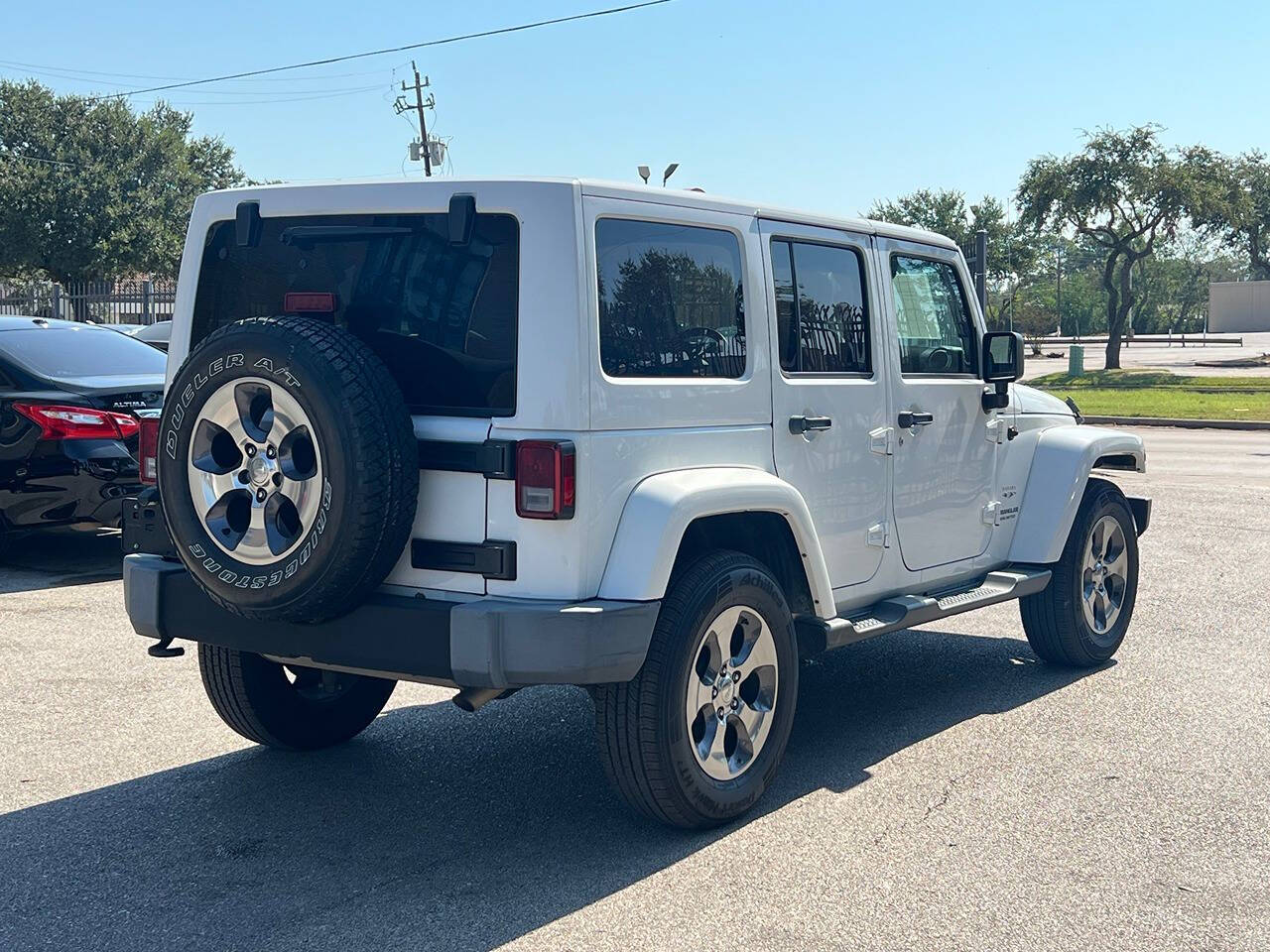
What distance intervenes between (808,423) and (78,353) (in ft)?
20.3

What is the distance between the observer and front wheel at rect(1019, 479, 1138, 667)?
255 inches

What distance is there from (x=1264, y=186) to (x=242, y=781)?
72.9m

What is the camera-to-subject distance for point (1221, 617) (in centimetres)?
768

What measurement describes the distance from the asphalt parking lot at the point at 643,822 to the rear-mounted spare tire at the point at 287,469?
878 mm

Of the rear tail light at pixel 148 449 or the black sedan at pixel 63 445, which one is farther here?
the black sedan at pixel 63 445

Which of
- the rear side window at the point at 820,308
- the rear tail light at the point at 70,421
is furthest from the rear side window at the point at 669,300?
the rear tail light at the point at 70,421

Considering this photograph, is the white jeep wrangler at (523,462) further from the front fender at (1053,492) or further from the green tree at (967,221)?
the green tree at (967,221)

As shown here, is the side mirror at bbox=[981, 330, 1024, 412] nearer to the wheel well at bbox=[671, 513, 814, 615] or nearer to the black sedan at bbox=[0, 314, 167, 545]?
the wheel well at bbox=[671, 513, 814, 615]

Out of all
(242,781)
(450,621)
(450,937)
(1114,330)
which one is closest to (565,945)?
(450,937)

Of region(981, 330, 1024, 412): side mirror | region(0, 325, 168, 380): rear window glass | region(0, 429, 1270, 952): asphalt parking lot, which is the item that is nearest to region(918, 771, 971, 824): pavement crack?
region(0, 429, 1270, 952): asphalt parking lot

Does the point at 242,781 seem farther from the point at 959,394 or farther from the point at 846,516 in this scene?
the point at 959,394

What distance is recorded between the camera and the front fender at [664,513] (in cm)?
408

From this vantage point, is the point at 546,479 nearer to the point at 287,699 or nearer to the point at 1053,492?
the point at 287,699

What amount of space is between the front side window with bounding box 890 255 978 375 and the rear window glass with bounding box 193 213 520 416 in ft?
6.83
